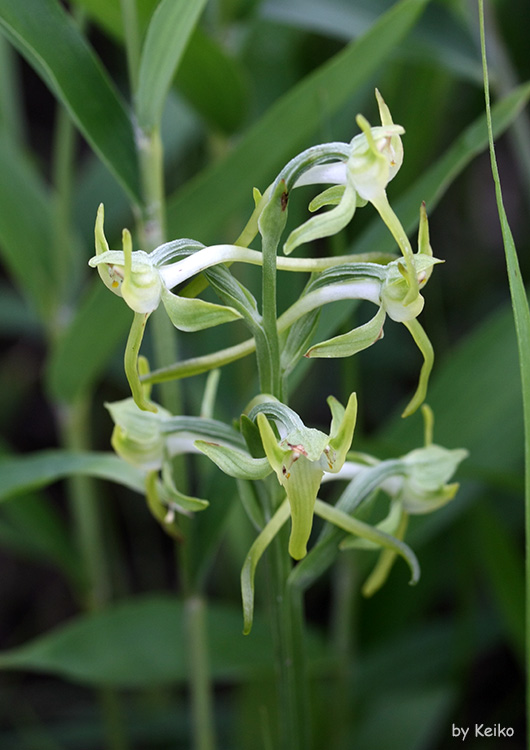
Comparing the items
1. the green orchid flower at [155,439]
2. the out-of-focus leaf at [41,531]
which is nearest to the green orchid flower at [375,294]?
the green orchid flower at [155,439]

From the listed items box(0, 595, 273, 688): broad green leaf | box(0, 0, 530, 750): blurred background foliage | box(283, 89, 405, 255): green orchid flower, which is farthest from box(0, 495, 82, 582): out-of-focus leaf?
box(283, 89, 405, 255): green orchid flower

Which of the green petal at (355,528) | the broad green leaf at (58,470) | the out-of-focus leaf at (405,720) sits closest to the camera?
the green petal at (355,528)

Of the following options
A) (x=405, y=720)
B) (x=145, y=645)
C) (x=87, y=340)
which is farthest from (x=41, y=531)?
(x=405, y=720)

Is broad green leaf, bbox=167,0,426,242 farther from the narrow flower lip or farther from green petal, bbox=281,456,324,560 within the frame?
green petal, bbox=281,456,324,560

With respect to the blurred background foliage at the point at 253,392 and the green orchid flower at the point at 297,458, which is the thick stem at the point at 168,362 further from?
the green orchid flower at the point at 297,458

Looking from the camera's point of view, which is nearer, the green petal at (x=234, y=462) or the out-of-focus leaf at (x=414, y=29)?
the green petal at (x=234, y=462)

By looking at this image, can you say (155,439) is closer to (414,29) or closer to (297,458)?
(297,458)

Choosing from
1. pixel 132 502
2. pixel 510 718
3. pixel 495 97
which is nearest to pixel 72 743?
pixel 132 502

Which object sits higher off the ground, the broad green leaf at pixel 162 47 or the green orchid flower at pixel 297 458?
the broad green leaf at pixel 162 47
